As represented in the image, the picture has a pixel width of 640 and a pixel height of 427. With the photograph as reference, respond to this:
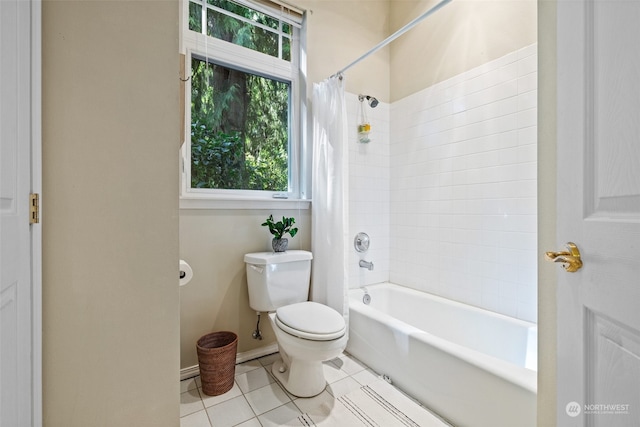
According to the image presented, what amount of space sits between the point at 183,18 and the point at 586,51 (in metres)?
1.98

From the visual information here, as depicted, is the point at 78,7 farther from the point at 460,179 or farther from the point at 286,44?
the point at 460,179

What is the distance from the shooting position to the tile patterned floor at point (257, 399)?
4.53ft

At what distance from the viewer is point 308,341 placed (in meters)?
1.43

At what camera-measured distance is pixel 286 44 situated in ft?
7.20

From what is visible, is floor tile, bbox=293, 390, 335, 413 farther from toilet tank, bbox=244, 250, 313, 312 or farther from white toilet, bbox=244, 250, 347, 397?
toilet tank, bbox=244, 250, 313, 312

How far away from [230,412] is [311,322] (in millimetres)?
591

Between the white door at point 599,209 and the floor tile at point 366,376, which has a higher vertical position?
the white door at point 599,209

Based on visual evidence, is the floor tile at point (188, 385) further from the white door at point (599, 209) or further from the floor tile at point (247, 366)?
the white door at point (599, 209)

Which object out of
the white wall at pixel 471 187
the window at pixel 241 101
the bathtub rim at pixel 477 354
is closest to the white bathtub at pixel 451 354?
the bathtub rim at pixel 477 354

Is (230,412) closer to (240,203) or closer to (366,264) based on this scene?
(240,203)

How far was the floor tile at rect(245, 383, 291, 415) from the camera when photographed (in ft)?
4.81

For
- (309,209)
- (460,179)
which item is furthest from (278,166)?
(460,179)
